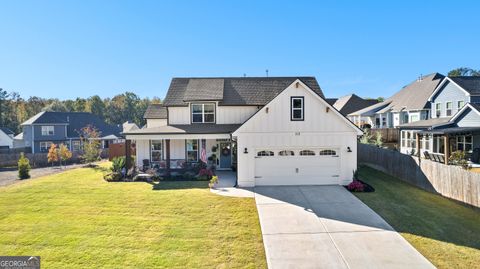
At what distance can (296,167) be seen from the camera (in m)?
15.4

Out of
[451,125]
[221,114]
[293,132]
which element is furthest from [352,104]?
[293,132]

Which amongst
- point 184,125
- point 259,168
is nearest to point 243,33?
point 184,125

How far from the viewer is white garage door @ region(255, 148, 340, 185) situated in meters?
15.3

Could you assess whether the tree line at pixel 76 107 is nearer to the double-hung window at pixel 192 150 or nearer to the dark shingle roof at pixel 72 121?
the dark shingle roof at pixel 72 121

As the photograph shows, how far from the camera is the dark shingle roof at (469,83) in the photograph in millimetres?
24422

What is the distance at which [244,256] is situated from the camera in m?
7.80

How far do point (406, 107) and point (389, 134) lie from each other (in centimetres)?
547

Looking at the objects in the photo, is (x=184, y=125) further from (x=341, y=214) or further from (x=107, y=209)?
(x=341, y=214)

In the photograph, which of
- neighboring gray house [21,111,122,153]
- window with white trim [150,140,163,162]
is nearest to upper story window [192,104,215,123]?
window with white trim [150,140,163,162]

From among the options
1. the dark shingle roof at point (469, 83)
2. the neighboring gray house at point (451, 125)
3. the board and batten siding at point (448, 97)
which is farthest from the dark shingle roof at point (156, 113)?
the dark shingle roof at point (469, 83)

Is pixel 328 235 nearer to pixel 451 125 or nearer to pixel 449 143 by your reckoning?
pixel 449 143

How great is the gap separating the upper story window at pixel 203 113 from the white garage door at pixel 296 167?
6.51 m

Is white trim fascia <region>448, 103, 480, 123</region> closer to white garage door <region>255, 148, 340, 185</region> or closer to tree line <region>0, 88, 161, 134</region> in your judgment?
white garage door <region>255, 148, 340, 185</region>

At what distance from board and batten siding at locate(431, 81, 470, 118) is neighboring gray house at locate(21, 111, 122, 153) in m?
43.3
